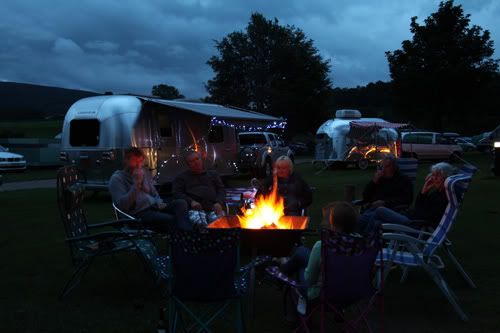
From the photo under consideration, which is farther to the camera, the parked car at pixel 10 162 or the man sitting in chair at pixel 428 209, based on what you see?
the parked car at pixel 10 162

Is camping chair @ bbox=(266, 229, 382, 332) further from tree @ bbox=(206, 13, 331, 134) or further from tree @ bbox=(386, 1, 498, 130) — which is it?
tree @ bbox=(206, 13, 331, 134)

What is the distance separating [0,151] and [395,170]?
2117 cm

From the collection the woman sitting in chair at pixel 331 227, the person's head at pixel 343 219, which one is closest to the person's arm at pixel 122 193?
the woman sitting in chair at pixel 331 227

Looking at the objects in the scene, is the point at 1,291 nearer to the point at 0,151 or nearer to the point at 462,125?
the point at 0,151

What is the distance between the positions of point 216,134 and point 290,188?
32.4ft

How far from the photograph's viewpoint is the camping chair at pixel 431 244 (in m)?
4.52

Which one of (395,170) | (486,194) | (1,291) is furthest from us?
(486,194)

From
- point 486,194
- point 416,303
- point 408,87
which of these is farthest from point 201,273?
point 408,87

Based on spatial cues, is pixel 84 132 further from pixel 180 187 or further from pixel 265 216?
pixel 265 216

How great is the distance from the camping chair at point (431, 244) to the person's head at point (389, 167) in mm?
1295

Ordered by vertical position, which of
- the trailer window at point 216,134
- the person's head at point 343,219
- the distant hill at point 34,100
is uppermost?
the distant hill at point 34,100

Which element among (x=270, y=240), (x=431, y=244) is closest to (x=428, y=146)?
(x=431, y=244)

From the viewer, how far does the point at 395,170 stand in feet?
22.6

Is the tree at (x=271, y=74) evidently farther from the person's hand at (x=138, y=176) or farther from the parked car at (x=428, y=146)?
the person's hand at (x=138, y=176)
